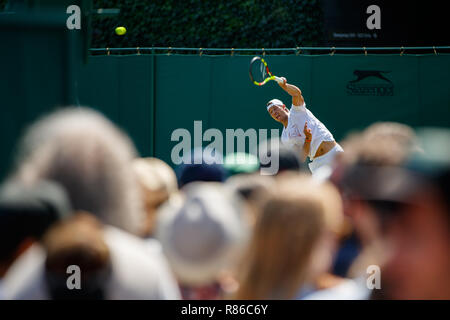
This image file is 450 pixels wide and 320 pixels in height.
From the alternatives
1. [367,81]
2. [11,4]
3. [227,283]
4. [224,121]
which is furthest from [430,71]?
[227,283]

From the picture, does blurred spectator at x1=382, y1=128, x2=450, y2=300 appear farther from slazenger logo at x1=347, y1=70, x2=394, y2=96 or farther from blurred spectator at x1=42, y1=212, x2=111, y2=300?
slazenger logo at x1=347, y1=70, x2=394, y2=96

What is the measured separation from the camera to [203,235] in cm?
219

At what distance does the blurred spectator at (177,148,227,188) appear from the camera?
336 centimetres

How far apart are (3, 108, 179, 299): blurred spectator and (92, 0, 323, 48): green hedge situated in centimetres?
1084

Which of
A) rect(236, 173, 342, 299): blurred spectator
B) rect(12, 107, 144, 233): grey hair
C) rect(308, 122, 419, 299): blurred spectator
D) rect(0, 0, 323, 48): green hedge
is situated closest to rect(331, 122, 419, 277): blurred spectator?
rect(308, 122, 419, 299): blurred spectator

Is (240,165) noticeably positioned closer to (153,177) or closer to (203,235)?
(153,177)

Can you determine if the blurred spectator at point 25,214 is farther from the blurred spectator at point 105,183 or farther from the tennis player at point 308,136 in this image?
the tennis player at point 308,136

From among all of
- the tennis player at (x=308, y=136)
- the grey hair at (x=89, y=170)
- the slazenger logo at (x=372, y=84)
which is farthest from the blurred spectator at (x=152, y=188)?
the slazenger logo at (x=372, y=84)

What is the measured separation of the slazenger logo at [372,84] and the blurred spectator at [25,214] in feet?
30.1

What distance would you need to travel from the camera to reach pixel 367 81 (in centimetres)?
1077

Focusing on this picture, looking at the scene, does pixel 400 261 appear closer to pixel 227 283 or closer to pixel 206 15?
pixel 227 283

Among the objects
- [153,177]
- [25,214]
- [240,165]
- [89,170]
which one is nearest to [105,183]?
[89,170]

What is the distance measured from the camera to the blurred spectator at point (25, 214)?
81.9 inches

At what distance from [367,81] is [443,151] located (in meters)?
9.28
